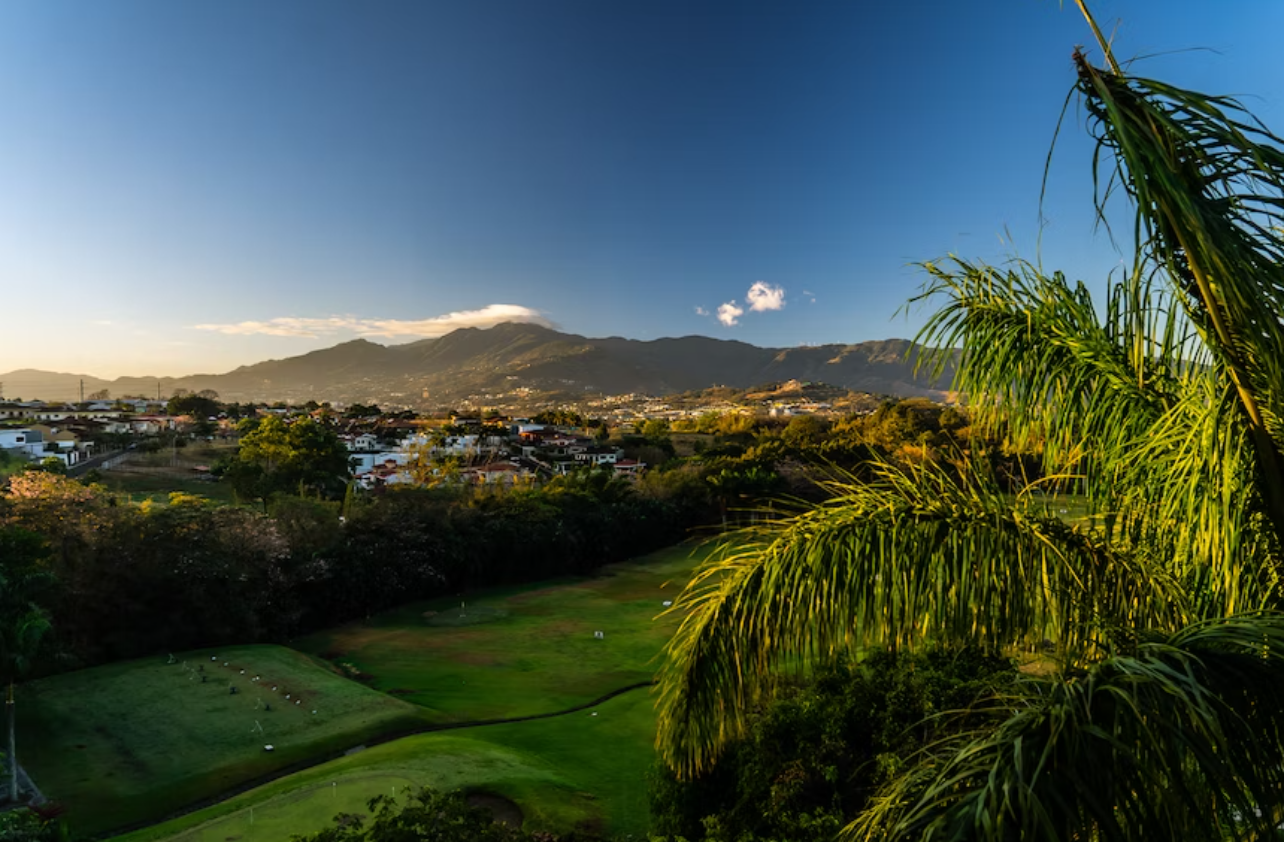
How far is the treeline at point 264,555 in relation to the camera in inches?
715

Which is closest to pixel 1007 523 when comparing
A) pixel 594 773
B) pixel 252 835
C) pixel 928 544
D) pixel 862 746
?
pixel 928 544

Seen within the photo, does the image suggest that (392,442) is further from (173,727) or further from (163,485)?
(173,727)

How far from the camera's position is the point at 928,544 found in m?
2.52

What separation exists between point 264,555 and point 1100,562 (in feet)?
78.9

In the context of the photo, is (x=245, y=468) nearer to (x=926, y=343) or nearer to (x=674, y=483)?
(x=674, y=483)

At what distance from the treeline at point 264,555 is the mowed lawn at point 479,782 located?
4665mm

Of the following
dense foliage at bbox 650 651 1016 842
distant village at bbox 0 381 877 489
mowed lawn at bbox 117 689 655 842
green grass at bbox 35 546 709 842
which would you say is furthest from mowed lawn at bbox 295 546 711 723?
distant village at bbox 0 381 877 489

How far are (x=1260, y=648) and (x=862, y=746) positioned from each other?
6545 mm

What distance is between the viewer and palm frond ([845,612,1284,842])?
132 cm

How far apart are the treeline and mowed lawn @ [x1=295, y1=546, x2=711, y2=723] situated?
1311 millimetres

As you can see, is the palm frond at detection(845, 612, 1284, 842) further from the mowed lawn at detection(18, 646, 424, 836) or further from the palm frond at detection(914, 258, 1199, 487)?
the mowed lawn at detection(18, 646, 424, 836)

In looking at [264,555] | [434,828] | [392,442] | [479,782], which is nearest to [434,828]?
[434,828]

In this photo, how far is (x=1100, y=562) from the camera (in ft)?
8.77

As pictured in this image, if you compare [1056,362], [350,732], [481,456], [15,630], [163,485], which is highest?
[1056,362]
